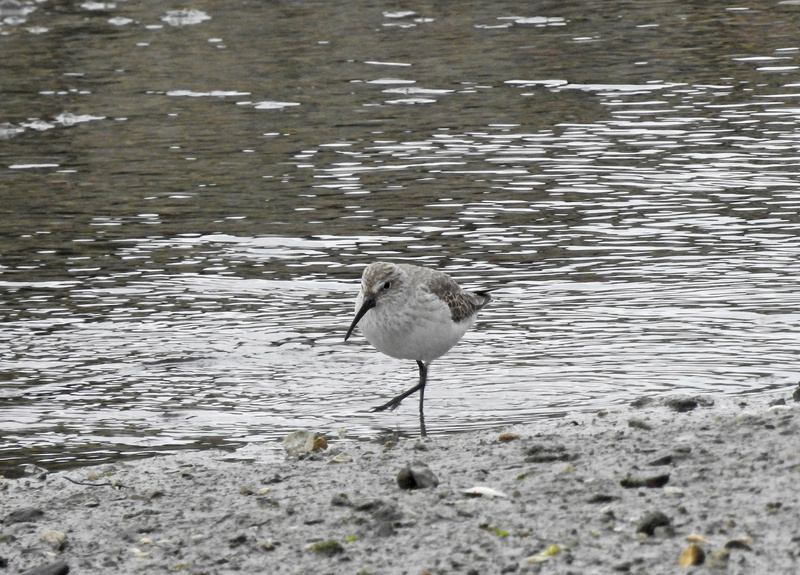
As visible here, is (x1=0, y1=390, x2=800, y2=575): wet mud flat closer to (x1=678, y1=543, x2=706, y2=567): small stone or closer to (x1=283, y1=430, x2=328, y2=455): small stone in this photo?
(x1=678, y1=543, x2=706, y2=567): small stone

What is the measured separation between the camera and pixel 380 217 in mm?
14562

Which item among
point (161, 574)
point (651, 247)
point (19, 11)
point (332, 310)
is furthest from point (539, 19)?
point (161, 574)

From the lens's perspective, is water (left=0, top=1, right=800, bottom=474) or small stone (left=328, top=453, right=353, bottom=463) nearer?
small stone (left=328, top=453, right=353, bottom=463)

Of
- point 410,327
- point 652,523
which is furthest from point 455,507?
point 410,327

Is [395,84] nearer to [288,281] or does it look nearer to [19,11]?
[288,281]

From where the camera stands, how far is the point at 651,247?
1302 cm

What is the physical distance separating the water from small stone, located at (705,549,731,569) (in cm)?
353

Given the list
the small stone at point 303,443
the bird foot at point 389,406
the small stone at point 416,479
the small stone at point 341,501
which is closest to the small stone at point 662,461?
the small stone at point 416,479

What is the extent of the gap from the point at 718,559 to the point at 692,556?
0.10m

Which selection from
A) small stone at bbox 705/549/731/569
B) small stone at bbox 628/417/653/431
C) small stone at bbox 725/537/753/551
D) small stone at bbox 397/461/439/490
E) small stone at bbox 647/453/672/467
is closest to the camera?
small stone at bbox 705/549/731/569

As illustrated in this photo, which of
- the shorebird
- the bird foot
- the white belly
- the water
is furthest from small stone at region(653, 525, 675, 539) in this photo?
the bird foot

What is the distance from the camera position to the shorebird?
9.23 metres

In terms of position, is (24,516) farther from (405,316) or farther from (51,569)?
(405,316)

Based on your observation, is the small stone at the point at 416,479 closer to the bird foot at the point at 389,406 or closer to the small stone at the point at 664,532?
the small stone at the point at 664,532
